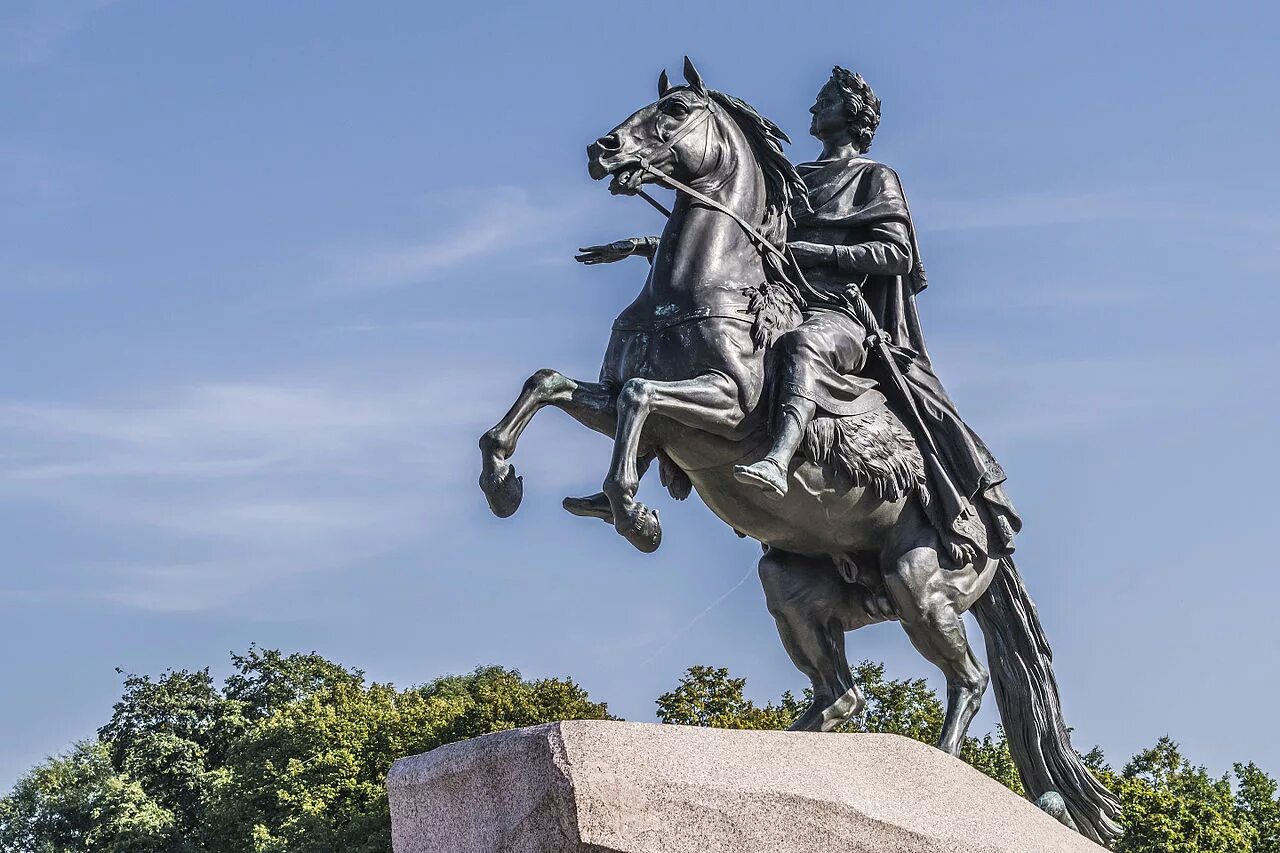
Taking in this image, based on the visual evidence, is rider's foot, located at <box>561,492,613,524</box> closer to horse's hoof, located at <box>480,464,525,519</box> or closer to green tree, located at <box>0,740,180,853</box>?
horse's hoof, located at <box>480,464,525,519</box>

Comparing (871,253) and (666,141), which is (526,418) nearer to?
(666,141)

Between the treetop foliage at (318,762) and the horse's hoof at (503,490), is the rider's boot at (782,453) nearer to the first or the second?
the horse's hoof at (503,490)

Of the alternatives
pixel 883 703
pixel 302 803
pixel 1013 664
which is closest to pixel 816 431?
pixel 1013 664

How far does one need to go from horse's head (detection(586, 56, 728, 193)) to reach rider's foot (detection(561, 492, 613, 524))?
1667 millimetres

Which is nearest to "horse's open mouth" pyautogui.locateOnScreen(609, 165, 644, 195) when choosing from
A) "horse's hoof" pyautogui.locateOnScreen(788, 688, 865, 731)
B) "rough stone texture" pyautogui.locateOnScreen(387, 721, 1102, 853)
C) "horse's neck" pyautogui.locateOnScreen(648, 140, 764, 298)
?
"horse's neck" pyautogui.locateOnScreen(648, 140, 764, 298)

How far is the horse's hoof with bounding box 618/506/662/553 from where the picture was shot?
29.6 ft

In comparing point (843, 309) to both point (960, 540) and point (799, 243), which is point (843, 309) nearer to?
point (799, 243)

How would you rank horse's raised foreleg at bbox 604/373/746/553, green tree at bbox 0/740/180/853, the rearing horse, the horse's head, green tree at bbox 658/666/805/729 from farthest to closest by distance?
1. green tree at bbox 0/740/180/853
2. green tree at bbox 658/666/805/729
3. the horse's head
4. the rearing horse
5. horse's raised foreleg at bbox 604/373/746/553

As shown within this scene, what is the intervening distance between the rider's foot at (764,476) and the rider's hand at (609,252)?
214cm

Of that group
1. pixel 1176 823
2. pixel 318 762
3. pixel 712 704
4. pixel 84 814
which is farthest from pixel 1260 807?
pixel 84 814

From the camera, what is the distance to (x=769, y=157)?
34.6 feet

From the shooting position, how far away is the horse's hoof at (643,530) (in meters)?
9.02

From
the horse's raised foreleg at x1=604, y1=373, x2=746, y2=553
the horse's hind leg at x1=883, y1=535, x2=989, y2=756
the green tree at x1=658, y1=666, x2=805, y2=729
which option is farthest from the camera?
the green tree at x1=658, y1=666, x2=805, y2=729

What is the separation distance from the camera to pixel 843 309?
10359 millimetres
